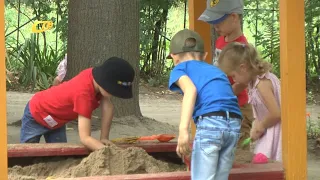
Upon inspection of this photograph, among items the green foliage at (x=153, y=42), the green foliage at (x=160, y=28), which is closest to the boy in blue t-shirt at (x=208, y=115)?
the green foliage at (x=160, y=28)

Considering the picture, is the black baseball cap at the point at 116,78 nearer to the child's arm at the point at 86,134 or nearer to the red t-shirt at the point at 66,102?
the red t-shirt at the point at 66,102

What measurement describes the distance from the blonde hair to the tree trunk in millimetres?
3344

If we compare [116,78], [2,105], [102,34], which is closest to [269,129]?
[116,78]

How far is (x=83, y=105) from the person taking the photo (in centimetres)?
405

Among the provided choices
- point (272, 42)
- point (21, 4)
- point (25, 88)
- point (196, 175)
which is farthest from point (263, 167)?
point (21, 4)

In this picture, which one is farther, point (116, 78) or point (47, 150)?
point (47, 150)

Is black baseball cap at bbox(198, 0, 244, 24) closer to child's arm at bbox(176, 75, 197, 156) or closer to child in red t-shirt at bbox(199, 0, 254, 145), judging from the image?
child in red t-shirt at bbox(199, 0, 254, 145)

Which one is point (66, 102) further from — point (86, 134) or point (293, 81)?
point (293, 81)

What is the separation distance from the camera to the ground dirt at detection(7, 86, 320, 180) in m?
6.27

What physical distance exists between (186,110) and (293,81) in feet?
2.65

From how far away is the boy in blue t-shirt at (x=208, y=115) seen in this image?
10.1 feet

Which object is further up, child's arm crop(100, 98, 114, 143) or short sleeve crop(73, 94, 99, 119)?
short sleeve crop(73, 94, 99, 119)

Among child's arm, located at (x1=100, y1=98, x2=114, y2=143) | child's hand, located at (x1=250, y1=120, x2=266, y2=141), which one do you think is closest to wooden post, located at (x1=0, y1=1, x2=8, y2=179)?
child's arm, located at (x1=100, y1=98, x2=114, y2=143)

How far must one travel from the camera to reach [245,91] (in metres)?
4.50
